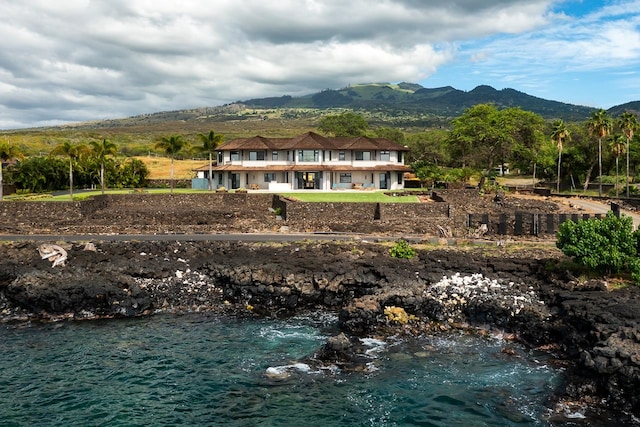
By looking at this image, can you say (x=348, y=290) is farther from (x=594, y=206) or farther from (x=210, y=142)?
(x=210, y=142)

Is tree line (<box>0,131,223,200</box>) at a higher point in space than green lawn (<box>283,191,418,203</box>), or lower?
higher

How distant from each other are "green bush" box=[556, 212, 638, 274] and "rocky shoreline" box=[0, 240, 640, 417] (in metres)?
1.35

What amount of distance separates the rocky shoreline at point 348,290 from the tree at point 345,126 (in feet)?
208

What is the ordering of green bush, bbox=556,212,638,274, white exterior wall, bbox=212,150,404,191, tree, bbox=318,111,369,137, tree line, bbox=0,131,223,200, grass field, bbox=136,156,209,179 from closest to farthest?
green bush, bbox=556,212,638,274, tree line, bbox=0,131,223,200, white exterior wall, bbox=212,150,404,191, grass field, bbox=136,156,209,179, tree, bbox=318,111,369,137

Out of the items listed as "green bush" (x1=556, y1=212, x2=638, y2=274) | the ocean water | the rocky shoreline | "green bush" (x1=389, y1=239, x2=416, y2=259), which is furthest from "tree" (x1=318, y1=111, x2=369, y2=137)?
the ocean water

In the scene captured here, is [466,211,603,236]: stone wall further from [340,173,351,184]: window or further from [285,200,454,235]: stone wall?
[340,173,351,184]: window

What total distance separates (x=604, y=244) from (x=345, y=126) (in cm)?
7454

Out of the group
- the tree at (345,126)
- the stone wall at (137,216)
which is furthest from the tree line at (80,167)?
the tree at (345,126)

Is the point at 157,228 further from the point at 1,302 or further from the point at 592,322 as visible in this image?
the point at 592,322

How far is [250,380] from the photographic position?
19922 millimetres

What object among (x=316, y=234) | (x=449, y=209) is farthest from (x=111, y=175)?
(x=449, y=209)

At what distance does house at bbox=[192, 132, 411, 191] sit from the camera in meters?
63.8

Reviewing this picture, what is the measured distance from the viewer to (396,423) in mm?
17094

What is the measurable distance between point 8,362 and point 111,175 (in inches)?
2132
